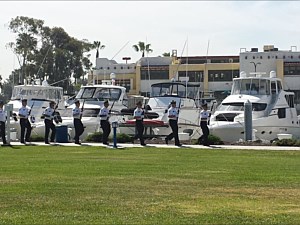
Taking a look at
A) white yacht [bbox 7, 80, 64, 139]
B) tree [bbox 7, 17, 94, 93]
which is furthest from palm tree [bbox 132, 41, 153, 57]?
white yacht [bbox 7, 80, 64, 139]

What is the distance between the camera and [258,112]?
36.0 metres

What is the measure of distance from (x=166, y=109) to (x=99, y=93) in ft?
14.8

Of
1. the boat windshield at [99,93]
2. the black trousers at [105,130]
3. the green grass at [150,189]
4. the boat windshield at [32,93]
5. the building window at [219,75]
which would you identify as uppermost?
the building window at [219,75]


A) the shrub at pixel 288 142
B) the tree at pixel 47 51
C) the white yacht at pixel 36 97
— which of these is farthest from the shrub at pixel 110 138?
the tree at pixel 47 51

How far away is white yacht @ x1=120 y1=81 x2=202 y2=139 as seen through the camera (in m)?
32.2

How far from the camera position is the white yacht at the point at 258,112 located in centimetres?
3294

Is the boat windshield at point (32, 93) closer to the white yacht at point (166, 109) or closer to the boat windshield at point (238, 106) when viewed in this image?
the white yacht at point (166, 109)

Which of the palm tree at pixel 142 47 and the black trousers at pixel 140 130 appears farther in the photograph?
the palm tree at pixel 142 47

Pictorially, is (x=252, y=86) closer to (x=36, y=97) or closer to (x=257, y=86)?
(x=257, y=86)

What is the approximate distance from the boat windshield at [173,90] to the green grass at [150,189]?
18751 mm

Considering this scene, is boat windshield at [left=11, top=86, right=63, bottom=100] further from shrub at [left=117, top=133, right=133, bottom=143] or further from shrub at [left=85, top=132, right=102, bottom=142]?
shrub at [left=117, top=133, right=133, bottom=143]

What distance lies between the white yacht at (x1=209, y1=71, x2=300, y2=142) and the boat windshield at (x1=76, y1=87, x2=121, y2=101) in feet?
20.0

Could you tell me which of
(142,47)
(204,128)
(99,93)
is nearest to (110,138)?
(204,128)

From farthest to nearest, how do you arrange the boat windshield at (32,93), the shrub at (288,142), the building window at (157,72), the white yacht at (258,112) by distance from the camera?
the building window at (157,72)
the boat windshield at (32,93)
the white yacht at (258,112)
the shrub at (288,142)
